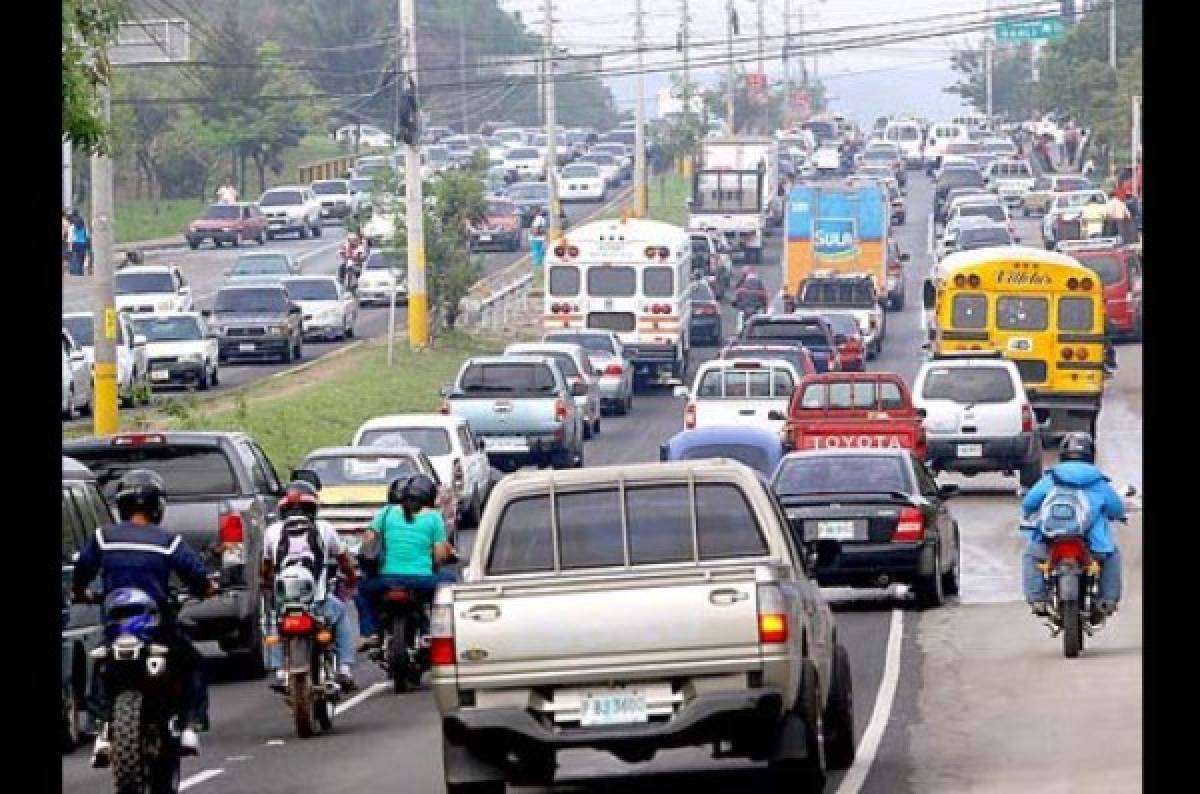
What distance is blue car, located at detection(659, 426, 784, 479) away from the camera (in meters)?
38.0

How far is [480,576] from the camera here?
16484 millimetres

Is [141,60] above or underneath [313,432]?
above

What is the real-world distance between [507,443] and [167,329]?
48.2ft

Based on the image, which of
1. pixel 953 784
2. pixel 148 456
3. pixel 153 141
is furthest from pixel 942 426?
pixel 153 141

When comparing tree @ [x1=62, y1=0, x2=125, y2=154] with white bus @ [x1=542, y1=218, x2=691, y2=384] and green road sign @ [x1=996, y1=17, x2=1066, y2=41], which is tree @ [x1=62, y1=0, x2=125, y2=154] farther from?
green road sign @ [x1=996, y1=17, x2=1066, y2=41]

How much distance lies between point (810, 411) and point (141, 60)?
11015mm

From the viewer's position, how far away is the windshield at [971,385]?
43.0 metres

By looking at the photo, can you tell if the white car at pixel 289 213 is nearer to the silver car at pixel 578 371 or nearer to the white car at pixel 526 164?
the white car at pixel 526 164

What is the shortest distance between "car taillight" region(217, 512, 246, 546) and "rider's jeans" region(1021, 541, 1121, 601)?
5818mm

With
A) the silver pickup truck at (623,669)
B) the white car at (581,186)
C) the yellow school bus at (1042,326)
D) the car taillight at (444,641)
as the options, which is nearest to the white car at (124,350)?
the yellow school bus at (1042,326)

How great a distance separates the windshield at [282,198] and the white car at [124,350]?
4759 cm

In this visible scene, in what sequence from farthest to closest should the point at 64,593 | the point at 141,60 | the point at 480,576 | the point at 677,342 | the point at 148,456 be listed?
1. the point at 677,342
2. the point at 141,60
3. the point at 148,456
4. the point at 64,593
5. the point at 480,576

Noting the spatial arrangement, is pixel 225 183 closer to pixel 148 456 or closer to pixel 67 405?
pixel 67 405

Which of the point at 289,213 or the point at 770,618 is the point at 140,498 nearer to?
the point at 770,618
